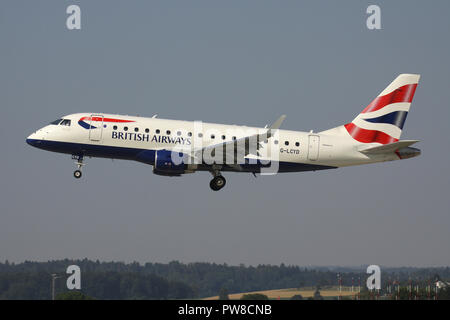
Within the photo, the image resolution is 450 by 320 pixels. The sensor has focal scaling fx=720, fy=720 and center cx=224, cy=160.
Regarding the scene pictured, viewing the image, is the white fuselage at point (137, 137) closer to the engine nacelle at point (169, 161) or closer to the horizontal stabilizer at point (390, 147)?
the engine nacelle at point (169, 161)

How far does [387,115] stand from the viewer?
53094mm

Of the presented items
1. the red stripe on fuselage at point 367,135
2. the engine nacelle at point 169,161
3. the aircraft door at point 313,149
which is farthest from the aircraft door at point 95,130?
the red stripe on fuselage at point 367,135

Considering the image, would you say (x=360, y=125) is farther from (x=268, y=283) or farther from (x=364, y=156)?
(x=268, y=283)

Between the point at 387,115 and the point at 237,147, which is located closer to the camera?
the point at 237,147

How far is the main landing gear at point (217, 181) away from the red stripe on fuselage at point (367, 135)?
993 cm

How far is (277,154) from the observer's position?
48.7 meters

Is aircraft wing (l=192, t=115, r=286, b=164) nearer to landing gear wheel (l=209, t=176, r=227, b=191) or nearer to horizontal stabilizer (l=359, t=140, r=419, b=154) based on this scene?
landing gear wheel (l=209, t=176, r=227, b=191)

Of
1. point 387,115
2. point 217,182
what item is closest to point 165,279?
point 217,182

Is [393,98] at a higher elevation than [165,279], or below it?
higher

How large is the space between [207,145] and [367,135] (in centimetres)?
1250

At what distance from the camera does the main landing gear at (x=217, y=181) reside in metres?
49.6

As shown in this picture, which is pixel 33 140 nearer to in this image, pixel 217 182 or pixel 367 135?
pixel 217 182

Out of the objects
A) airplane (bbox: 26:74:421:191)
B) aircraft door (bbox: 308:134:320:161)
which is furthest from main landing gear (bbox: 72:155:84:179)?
aircraft door (bbox: 308:134:320:161)

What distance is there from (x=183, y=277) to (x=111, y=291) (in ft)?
40.2
